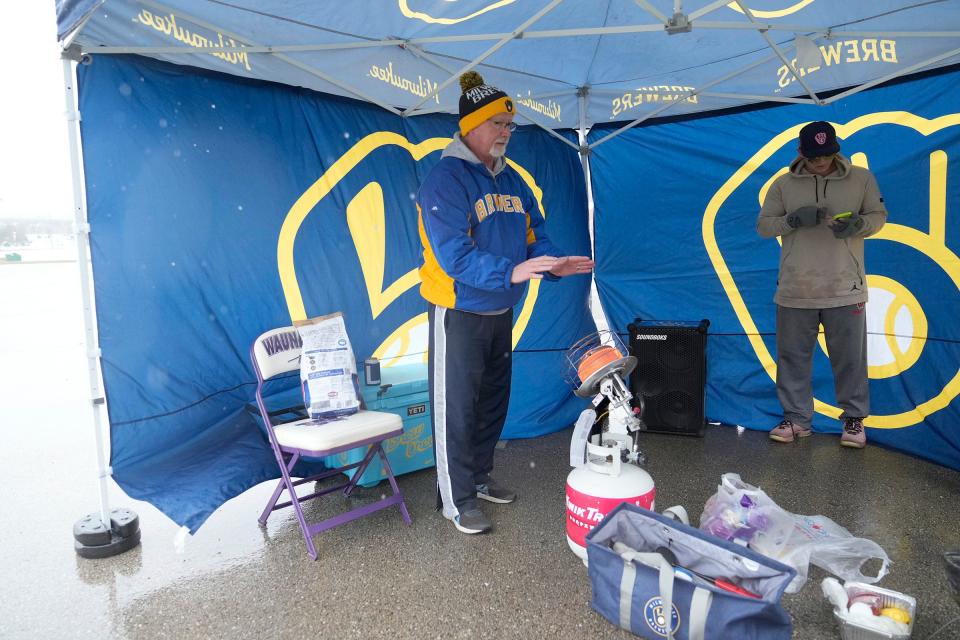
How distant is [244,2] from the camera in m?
2.65

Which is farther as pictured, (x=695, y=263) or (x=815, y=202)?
(x=695, y=263)

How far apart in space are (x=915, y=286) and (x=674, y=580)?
2886mm

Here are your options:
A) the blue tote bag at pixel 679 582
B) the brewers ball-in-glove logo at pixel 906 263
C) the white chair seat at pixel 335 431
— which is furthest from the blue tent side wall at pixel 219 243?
the brewers ball-in-glove logo at pixel 906 263

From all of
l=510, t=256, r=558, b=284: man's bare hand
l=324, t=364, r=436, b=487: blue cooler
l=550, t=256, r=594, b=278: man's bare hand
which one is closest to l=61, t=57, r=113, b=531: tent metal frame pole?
l=324, t=364, r=436, b=487: blue cooler

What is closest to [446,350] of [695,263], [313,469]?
[313,469]

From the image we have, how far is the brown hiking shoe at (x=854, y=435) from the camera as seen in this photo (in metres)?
3.86

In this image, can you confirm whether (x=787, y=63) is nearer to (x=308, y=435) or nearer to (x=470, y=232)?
(x=470, y=232)

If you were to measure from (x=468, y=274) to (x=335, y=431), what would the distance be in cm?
87

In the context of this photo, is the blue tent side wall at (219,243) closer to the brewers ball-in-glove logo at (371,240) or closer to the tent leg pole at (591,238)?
the brewers ball-in-glove logo at (371,240)

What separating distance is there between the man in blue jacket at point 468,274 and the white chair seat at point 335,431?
Result: 230 mm

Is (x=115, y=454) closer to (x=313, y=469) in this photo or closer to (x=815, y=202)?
(x=313, y=469)

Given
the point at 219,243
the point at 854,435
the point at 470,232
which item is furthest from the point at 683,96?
the point at 219,243

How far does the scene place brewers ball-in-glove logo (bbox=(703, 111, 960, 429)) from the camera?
3588 millimetres

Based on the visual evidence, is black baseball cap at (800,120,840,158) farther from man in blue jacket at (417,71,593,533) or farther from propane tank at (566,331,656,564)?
propane tank at (566,331,656,564)
